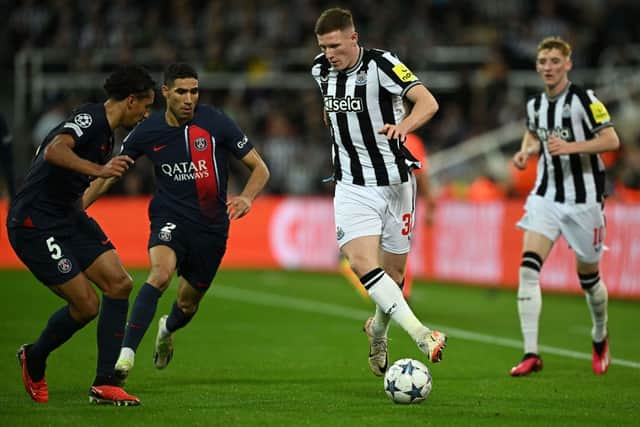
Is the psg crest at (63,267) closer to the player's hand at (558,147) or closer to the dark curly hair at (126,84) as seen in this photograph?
the dark curly hair at (126,84)

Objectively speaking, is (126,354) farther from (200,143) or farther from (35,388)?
Answer: (200,143)

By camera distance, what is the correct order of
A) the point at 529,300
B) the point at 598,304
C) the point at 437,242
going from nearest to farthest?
the point at 529,300
the point at 598,304
the point at 437,242

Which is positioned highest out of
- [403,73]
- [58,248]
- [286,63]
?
[403,73]

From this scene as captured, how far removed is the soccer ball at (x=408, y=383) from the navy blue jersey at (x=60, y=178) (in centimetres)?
234

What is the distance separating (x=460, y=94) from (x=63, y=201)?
17.1 metres

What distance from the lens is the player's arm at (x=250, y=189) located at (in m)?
7.81

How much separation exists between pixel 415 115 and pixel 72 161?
219 cm

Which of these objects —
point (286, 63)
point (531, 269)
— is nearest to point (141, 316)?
point (531, 269)

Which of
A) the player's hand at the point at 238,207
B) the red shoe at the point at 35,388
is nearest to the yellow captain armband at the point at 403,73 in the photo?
the player's hand at the point at 238,207

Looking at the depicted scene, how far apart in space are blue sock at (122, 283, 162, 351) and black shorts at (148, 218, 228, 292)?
1.30ft

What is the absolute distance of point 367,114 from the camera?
26.4 ft

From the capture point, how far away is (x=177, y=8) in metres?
25.2

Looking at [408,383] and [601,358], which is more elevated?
[408,383]

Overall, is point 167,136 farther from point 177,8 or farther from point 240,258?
point 177,8
